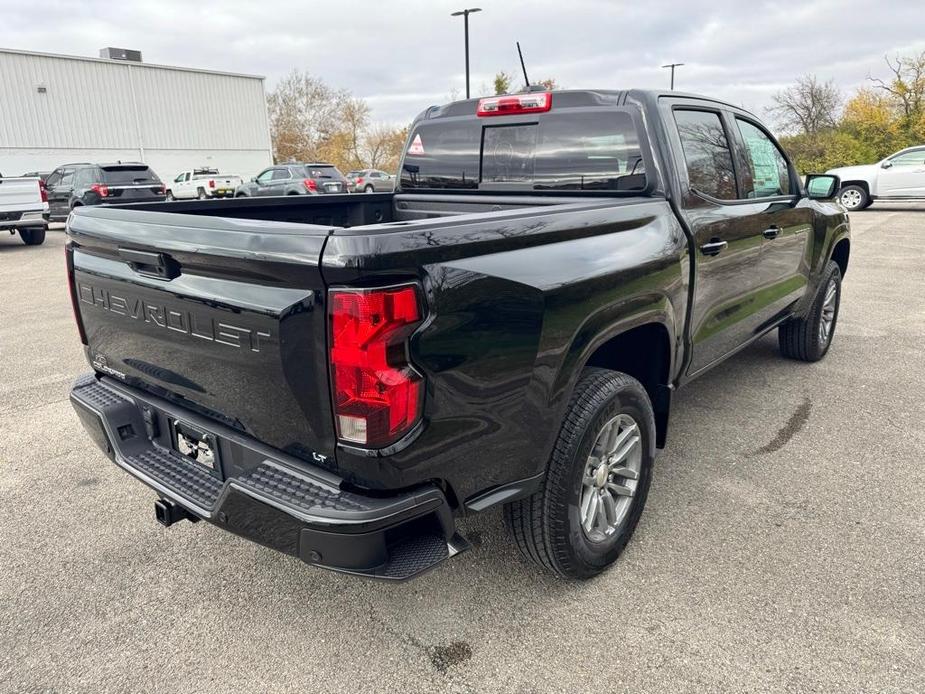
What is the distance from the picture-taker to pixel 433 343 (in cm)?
185

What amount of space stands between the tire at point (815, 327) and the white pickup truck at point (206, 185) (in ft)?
71.1

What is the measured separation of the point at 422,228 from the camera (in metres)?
1.85

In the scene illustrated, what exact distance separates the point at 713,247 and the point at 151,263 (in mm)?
2447

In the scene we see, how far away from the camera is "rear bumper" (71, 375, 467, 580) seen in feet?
6.12

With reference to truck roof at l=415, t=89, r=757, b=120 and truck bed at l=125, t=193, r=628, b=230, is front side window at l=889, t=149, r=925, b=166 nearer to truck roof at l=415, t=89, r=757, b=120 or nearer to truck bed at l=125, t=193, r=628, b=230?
truck roof at l=415, t=89, r=757, b=120

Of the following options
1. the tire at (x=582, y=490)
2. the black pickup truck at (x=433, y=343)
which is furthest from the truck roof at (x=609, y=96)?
the tire at (x=582, y=490)

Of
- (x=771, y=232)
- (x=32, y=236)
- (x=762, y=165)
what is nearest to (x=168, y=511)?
(x=771, y=232)

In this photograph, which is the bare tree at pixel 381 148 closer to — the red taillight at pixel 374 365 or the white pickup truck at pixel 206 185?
the white pickup truck at pixel 206 185

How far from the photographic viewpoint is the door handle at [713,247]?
3141mm

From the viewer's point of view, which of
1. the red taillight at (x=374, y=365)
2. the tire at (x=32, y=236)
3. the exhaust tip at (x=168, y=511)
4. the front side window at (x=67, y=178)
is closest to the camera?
the red taillight at (x=374, y=365)

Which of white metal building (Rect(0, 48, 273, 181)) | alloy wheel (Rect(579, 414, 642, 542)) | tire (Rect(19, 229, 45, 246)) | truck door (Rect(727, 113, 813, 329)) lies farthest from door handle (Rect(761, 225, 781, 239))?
white metal building (Rect(0, 48, 273, 181))

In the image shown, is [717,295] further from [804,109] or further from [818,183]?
[804,109]

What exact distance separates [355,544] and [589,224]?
1388 millimetres

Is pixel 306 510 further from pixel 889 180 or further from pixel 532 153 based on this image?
pixel 889 180
